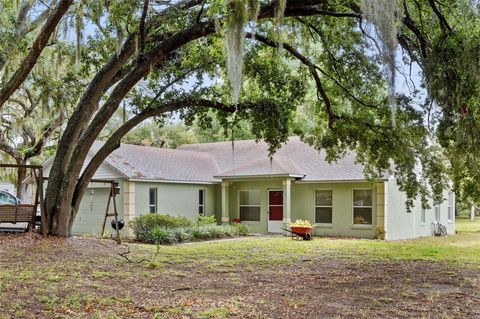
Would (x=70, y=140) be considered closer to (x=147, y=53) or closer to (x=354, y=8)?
(x=147, y=53)

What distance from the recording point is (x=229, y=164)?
77.0 feet

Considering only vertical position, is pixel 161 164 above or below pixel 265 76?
below

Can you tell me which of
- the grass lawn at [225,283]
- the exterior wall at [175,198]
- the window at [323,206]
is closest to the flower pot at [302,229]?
the window at [323,206]

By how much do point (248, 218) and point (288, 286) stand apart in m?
13.6


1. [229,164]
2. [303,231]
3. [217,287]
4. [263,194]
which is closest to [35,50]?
[217,287]

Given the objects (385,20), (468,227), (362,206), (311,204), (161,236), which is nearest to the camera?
(385,20)

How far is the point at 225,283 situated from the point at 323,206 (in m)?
12.4

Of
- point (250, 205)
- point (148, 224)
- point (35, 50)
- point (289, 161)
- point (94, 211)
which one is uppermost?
point (35, 50)

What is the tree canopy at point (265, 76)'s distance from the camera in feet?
29.1

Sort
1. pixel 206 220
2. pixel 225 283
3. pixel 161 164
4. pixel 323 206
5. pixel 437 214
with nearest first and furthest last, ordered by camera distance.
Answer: pixel 225 283 → pixel 323 206 → pixel 206 220 → pixel 161 164 → pixel 437 214

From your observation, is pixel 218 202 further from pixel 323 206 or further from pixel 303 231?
pixel 303 231

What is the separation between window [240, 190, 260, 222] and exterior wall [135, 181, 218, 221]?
1.50 metres

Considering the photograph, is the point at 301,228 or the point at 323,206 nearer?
the point at 301,228

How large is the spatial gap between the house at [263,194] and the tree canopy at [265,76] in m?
4.78
